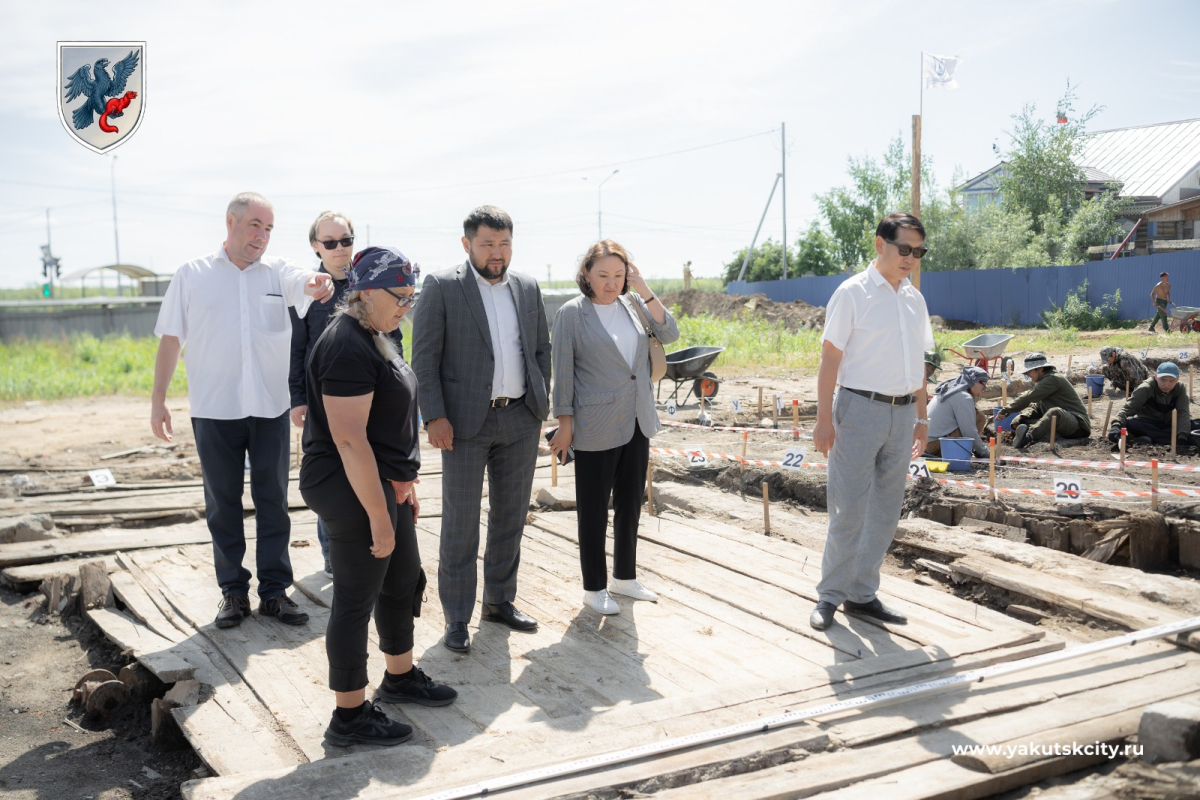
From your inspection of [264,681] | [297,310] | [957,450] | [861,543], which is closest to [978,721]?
[861,543]

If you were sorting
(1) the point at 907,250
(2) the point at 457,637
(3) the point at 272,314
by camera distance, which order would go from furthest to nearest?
(3) the point at 272,314 → (2) the point at 457,637 → (1) the point at 907,250

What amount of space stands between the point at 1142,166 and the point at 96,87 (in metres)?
44.9

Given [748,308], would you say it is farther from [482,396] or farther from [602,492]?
[482,396]

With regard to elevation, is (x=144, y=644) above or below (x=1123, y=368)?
below

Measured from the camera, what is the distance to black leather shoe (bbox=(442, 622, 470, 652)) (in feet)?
13.2

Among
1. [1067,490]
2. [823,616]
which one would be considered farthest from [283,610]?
[1067,490]

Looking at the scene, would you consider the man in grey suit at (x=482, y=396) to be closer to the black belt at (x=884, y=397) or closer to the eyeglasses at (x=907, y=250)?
the black belt at (x=884, y=397)

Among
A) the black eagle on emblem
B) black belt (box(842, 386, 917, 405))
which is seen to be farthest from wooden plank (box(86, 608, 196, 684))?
the black eagle on emblem

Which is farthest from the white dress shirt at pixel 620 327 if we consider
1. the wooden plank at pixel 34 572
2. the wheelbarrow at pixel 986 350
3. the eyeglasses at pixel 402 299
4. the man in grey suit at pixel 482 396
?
the wheelbarrow at pixel 986 350

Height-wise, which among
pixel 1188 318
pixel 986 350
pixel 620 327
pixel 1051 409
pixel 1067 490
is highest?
pixel 1188 318

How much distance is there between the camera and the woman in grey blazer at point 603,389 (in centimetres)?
429

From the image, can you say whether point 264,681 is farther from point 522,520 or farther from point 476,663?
point 522,520

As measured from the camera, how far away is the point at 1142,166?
41188mm

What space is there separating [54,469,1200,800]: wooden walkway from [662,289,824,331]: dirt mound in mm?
25193
